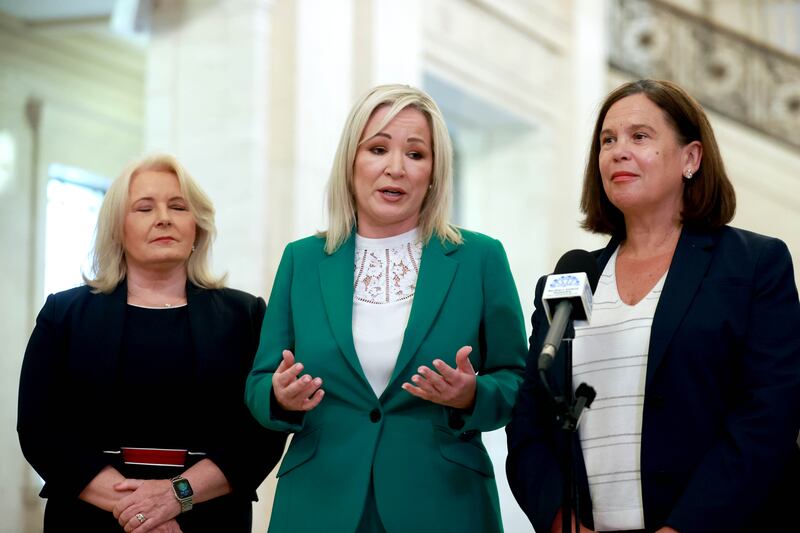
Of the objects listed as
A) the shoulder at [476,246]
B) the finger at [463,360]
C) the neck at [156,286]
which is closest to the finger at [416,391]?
the finger at [463,360]

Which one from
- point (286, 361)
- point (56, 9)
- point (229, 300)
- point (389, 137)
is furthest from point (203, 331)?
point (56, 9)

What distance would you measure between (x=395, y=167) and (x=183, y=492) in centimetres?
114

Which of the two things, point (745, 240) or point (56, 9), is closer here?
point (745, 240)

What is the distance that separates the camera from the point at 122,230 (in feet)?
12.8

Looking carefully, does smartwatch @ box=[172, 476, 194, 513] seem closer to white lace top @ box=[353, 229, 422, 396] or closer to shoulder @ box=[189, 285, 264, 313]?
shoulder @ box=[189, 285, 264, 313]

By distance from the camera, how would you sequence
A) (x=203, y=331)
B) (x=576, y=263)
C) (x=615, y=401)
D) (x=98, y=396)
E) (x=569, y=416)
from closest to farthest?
(x=569, y=416) → (x=576, y=263) → (x=615, y=401) → (x=98, y=396) → (x=203, y=331)

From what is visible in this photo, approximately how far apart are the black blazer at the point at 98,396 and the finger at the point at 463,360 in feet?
3.10

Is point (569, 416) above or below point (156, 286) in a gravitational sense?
below

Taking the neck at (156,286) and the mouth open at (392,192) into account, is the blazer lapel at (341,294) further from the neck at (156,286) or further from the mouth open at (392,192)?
the neck at (156,286)

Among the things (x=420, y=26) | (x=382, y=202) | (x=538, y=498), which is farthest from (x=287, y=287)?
(x=420, y=26)

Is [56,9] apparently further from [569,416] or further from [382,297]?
[569,416]

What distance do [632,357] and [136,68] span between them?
26.2ft

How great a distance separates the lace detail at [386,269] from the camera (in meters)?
3.40

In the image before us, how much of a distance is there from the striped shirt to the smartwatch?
1175 mm
